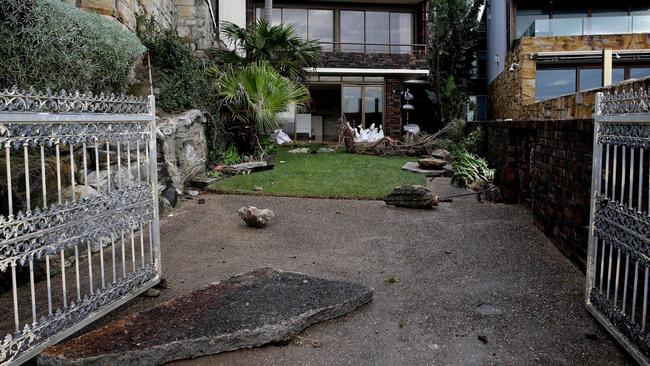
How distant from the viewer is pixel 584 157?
4.28m

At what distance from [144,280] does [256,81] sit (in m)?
7.70

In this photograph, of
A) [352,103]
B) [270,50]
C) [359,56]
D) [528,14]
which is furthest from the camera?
[352,103]

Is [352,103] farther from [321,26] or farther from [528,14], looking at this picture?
[528,14]

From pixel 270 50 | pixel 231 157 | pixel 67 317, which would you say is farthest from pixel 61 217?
pixel 270 50

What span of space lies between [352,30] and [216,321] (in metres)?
19.5

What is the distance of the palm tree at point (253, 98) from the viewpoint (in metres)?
10.9

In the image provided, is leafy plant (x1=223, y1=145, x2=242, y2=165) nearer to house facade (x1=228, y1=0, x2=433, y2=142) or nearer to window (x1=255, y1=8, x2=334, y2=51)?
house facade (x1=228, y1=0, x2=433, y2=142)

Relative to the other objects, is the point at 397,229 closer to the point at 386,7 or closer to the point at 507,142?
the point at 507,142

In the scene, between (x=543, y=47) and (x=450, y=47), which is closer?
(x=543, y=47)

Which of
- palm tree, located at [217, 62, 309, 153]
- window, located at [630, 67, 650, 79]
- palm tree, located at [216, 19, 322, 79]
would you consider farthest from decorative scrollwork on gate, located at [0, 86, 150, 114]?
window, located at [630, 67, 650, 79]

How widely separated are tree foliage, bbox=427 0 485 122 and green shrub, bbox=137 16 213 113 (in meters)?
13.7

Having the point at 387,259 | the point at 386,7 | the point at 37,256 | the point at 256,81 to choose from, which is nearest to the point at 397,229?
the point at 387,259

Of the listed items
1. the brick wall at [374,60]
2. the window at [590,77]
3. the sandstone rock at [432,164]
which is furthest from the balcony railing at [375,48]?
the sandstone rock at [432,164]

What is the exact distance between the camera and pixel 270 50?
39.8 ft
